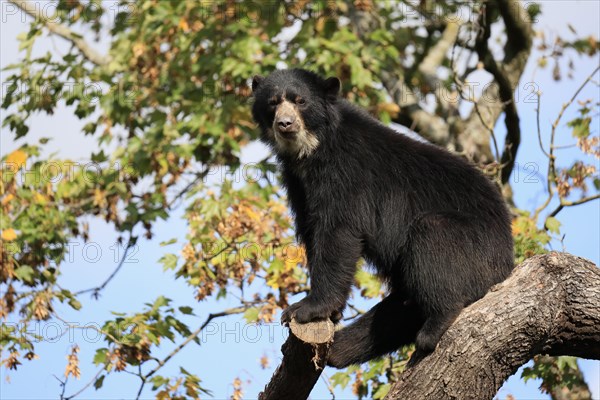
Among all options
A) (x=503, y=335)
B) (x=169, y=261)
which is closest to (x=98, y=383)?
(x=169, y=261)

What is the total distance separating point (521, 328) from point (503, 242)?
0.68m

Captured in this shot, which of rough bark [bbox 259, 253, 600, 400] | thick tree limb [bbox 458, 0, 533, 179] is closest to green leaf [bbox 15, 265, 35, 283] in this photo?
rough bark [bbox 259, 253, 600, 400]

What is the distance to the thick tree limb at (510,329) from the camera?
203 inches

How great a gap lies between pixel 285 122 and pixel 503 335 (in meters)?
2.16

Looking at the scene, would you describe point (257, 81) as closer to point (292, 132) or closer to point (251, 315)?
point (292, 132)

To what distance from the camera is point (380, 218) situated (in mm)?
5828

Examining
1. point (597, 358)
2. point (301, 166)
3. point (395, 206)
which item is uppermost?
point (301, 166)

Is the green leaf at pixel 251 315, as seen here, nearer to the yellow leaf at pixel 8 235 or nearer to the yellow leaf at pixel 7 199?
the yellow leaf at pixel 8 235

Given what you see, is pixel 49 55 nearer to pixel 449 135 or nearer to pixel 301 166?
pixel 449 135

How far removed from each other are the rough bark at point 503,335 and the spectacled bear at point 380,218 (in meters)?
0.16

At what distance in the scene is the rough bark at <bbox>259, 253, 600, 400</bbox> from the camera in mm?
5168

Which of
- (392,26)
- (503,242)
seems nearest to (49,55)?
(392,26)

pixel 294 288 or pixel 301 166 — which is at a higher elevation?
pixel 294 288

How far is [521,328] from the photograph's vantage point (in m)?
5.20
